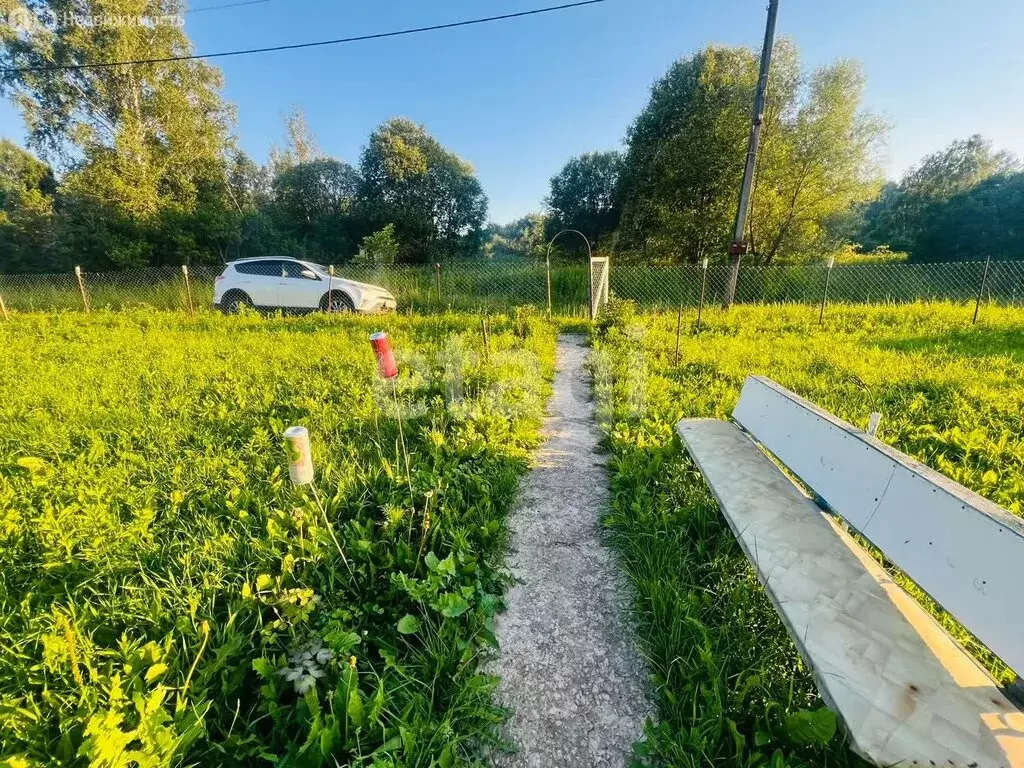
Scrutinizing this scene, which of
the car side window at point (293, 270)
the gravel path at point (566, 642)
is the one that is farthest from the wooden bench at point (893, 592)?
the car side window at point (293, 270)

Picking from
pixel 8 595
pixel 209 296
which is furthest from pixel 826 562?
pixel 209 296

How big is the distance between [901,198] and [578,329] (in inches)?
977

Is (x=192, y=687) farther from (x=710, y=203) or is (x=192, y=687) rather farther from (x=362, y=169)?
(x=362, y=169)

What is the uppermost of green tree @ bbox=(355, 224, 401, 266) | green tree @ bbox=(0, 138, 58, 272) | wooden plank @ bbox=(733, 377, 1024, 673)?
green tree @ bbox=(0, 138, 58, 272)

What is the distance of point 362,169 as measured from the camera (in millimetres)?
19984

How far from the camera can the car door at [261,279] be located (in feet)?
29.1

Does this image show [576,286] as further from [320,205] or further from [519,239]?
[519,239]

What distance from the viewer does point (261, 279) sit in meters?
8.87

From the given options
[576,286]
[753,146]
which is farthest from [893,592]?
[576,286]

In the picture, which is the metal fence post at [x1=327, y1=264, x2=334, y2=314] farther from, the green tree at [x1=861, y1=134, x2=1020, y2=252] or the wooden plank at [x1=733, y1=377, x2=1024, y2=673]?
the green tree at [x1=861, y1=134, x2=1020, y2=252]

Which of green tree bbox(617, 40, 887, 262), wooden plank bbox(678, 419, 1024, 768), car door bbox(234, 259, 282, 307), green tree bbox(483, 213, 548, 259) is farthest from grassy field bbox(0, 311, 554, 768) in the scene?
green tree bbox(483, 213, 548, 259)

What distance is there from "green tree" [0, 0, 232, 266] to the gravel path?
64.0 feet

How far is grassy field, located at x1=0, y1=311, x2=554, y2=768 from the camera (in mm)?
1284

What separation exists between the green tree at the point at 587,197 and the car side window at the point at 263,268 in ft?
46.5
